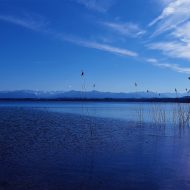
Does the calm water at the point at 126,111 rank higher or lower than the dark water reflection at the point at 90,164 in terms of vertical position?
higher

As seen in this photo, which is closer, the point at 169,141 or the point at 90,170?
the point at 90,170

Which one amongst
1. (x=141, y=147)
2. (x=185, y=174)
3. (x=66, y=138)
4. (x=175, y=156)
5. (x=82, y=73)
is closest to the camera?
(x=185, y=174)

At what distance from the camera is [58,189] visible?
9.44 m

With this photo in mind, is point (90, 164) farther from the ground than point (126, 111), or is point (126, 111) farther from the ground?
point (126, 111)

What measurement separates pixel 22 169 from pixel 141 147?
779cm

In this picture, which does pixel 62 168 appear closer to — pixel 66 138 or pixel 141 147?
pixel 141 147

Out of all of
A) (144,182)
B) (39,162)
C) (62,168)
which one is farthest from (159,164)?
(39,162)

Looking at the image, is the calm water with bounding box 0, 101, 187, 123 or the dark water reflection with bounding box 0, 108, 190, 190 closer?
the dark water reflection with bounding box 0, 108, 190, 190

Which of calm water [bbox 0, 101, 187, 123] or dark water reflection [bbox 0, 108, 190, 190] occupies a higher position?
calm water [bbox 0, 101, 187, 123]

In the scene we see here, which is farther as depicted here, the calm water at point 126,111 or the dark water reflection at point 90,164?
the calm water at point 126,111

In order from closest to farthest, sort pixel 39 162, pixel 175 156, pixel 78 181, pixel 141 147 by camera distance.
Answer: pixel 78 181, pixel 39 162, pixel 175 156, pixel 141 147

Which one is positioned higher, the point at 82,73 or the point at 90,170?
the point at 82,73

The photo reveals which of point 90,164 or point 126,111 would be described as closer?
point 90,164

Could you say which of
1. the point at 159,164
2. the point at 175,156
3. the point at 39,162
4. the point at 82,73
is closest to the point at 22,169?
the point at 39,162
